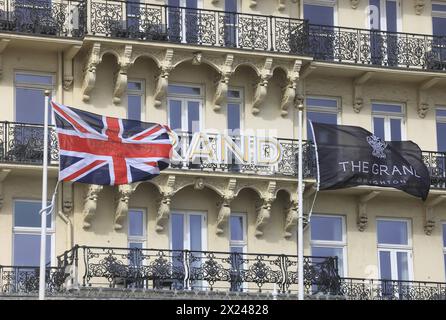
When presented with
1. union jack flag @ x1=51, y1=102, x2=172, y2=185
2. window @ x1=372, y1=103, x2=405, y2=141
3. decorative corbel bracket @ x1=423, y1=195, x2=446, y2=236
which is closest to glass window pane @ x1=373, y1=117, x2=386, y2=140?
window @ x1=372, y1=103, x2=405, y2=141

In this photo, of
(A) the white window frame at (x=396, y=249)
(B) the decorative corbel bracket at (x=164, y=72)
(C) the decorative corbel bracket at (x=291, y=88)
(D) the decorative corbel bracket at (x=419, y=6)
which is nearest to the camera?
(B) the decorative corbel bracket at (x=164, y=72)

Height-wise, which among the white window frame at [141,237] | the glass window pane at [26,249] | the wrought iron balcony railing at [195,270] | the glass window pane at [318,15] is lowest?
the wrought iron balcony railing at [195,270]

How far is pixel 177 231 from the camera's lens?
3334cm

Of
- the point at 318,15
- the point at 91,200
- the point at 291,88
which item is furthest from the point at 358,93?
the point at 91,200

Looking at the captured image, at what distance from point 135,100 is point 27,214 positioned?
4153 mm

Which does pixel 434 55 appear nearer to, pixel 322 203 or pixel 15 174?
pixel 322 203

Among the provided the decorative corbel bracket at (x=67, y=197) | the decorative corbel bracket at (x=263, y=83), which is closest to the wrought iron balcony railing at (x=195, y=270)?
the decorative corbel bracket at (x=67, y=197)

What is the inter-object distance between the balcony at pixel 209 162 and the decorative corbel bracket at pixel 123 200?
1.26m

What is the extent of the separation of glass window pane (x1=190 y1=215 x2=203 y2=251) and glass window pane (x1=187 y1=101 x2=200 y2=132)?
2.29 meters

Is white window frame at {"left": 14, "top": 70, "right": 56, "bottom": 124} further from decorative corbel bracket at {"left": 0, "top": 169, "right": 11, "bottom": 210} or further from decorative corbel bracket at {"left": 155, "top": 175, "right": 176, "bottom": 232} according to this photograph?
decorative corbel bracket at {"left": 155, "top": 175, "right": 176, "bottom": 232}

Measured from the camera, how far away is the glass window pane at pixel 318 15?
3619 centimetres

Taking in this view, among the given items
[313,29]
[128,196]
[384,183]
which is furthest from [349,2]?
[128,196]

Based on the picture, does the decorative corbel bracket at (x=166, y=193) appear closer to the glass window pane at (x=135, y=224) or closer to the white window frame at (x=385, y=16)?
the glass window pane at (x=135, y=224)

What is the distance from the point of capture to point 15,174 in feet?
104
